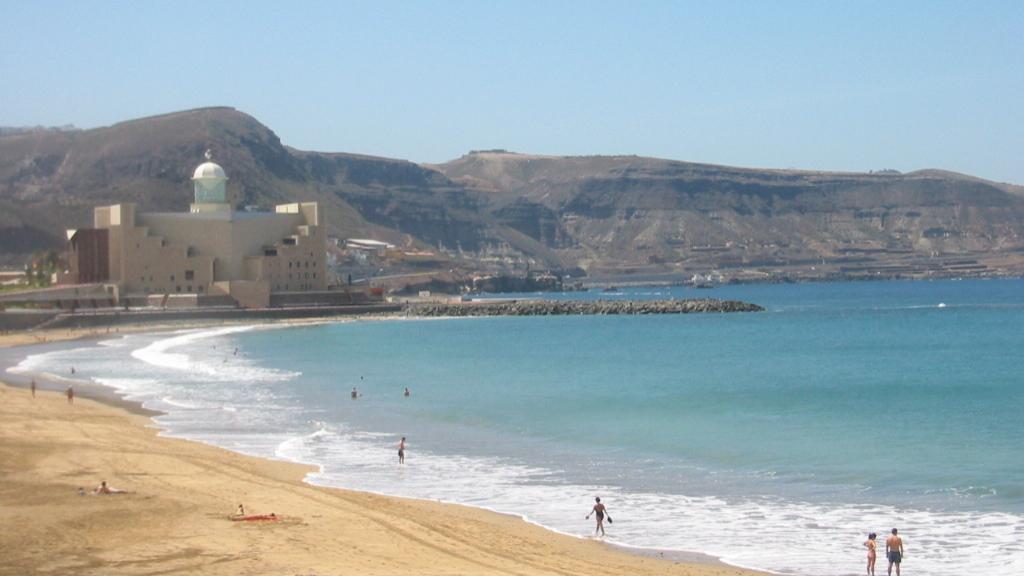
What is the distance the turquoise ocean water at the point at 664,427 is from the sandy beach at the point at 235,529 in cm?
114

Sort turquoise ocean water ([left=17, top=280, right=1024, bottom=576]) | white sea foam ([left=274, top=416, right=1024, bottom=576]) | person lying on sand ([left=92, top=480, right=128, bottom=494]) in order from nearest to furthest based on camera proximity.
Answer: white sea foam ([left=274, top=416, right=1024, bottom=576]) → turquoise ocean water ([left=17, top=280, right=1024, bottom=576]) → person lying on sand ([left=92, top=480, right=128, bottom=494])

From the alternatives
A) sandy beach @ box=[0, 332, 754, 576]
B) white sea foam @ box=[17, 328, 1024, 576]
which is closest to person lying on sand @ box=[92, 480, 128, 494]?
sandy beach @ box=[0, 332, 754, 576]

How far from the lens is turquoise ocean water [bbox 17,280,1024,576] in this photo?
713 inches

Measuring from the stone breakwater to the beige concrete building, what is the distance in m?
10.9

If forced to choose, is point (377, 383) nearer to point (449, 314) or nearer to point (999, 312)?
point (449, 314)

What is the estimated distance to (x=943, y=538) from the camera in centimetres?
1697

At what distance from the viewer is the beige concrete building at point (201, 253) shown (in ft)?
263

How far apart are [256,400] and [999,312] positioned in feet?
238

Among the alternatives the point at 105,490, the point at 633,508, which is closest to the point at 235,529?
the point at 105,490

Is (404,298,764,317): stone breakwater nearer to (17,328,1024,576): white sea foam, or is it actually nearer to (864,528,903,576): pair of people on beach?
(17,328,1024,576): white sea foam

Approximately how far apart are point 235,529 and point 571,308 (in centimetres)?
8384

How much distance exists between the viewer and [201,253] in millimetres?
82188

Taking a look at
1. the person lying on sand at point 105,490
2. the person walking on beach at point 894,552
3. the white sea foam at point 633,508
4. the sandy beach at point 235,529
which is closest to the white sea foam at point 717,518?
the white sea foam at point 633,508

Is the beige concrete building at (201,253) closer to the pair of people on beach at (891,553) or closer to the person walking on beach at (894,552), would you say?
the pair of people on beach at (891,553)
